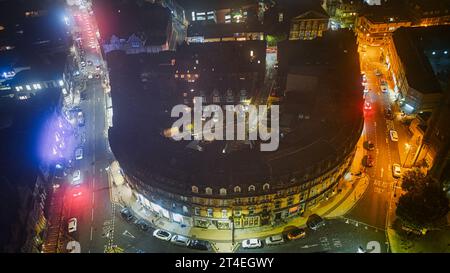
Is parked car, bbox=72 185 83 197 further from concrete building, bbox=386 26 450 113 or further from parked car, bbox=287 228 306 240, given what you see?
concrete building, bbox=386 26 450 113

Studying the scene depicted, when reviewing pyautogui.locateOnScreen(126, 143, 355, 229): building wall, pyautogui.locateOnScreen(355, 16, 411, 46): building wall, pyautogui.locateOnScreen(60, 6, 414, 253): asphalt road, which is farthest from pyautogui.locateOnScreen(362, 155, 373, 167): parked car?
pyautogui.locateOnScreen(355, 16, 411, 46): building wall

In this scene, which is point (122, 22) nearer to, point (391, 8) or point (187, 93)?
point (187, 93)

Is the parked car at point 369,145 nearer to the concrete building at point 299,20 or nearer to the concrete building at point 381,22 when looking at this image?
the concrete building at point 299,20

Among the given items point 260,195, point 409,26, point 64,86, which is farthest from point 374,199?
point 64,86

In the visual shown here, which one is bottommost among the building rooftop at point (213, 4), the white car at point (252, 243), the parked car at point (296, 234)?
the white car at point (252, 243)

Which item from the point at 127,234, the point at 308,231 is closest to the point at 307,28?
the point at 308,231

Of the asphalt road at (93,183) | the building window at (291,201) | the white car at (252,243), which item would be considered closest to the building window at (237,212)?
the white car at (252,243)
